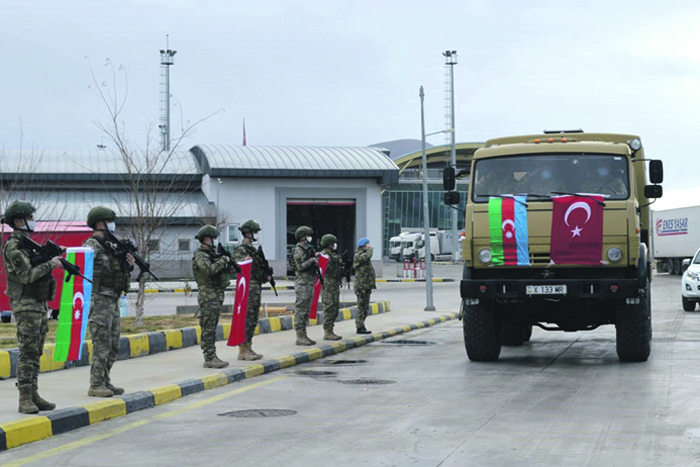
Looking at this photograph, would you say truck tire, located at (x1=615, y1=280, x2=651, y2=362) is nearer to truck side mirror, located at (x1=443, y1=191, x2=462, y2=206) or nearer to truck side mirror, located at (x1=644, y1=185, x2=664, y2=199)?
truck side mirror, located at (x1=644, y1=185, x2=664, y2=199)

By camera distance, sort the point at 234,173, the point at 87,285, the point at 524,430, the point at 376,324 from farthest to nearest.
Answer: the point at 234,173
the point at 376,324
the point at 87,285
the point at 524,430

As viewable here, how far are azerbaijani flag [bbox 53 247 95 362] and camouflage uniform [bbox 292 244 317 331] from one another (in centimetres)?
595

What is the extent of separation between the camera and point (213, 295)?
13.5 metres

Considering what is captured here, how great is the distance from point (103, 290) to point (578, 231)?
660cm

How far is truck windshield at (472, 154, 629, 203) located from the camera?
45.7ft

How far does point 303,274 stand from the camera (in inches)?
663

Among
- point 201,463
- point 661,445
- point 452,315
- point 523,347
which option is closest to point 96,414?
point 201,463

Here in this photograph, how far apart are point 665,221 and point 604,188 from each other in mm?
44390

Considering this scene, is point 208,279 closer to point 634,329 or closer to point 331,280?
point 331,280

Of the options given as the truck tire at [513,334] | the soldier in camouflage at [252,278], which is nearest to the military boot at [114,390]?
the soldier in camouflage at [252,278]

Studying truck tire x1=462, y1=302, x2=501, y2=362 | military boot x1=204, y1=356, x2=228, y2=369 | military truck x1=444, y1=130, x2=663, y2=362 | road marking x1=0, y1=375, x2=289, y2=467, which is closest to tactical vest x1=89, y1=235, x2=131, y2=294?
road marking x1=0, y1=375, x2=289, y2=467

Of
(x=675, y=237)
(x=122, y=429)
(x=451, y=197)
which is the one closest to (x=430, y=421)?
(x=122, y=429)

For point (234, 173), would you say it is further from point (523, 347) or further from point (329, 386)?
point (329, 386)

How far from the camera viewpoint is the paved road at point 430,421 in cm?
768
